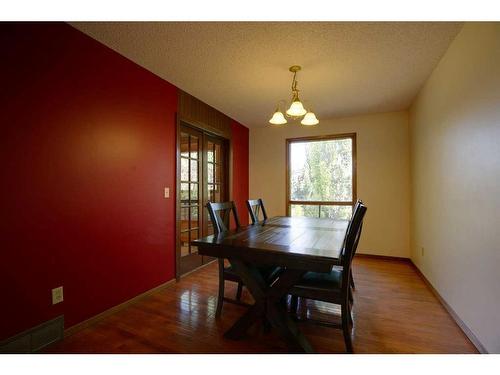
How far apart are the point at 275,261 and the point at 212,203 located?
104 centimetres

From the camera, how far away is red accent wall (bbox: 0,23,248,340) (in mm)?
1496

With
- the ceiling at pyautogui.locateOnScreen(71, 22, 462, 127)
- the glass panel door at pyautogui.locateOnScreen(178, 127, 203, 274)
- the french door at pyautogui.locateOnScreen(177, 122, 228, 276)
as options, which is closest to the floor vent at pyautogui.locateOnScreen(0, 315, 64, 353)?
the french door at pyautogui.locateOnScreen(177, 122, 228, 276)

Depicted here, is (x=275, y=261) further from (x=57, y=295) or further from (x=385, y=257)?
(x=385, y=257)

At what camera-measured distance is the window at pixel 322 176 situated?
4109mm

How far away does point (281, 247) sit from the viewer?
1.51m

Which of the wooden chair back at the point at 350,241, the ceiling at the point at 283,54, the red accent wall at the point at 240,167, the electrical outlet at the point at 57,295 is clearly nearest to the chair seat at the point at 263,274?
the wooden chair back at the point at 350,241

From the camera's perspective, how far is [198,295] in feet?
8.23

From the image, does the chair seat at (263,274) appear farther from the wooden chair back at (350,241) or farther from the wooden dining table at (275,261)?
the wooden chair back at (350,241)

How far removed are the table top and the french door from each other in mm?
1354

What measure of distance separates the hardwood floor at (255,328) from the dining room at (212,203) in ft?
0.05

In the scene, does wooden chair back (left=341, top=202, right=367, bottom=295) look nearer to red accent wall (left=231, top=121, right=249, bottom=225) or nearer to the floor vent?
the floor vent

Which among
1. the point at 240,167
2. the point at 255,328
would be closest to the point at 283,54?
the point at 255,328

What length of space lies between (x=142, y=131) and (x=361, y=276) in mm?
3173
